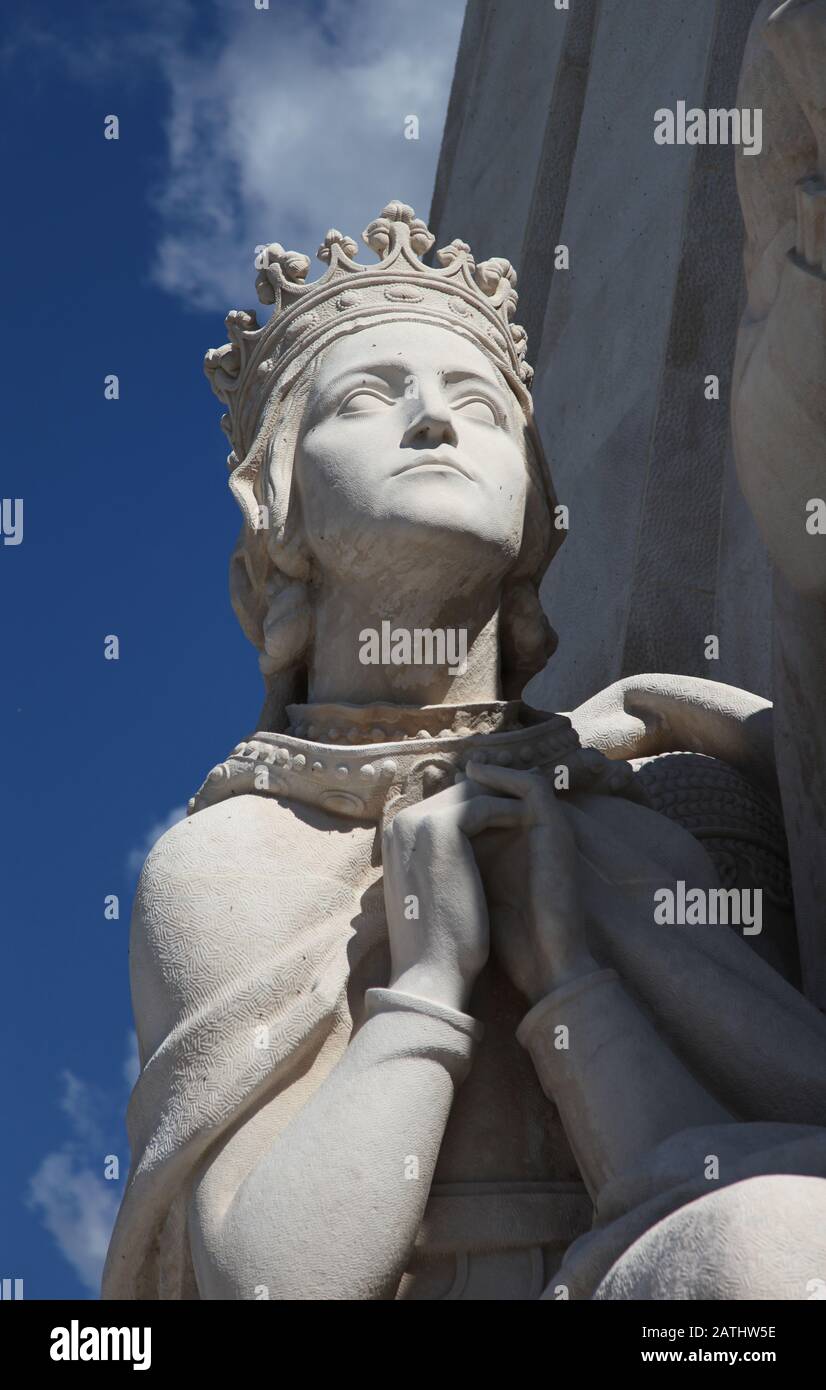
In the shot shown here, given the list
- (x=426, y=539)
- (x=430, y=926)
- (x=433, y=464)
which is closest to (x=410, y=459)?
(x=433, y=464)

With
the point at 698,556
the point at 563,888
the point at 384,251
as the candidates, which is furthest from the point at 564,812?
the point at 698,556

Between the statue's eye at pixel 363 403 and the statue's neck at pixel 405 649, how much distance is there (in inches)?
15.9

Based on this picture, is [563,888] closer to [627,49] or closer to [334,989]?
[334,989]

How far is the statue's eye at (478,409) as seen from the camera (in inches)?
186

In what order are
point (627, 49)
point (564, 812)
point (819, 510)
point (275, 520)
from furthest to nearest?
point (627, 49) < point (275, 520) < point (564, 812) < point (819, 510)

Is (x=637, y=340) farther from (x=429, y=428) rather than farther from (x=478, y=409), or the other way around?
(x=429, y=428)

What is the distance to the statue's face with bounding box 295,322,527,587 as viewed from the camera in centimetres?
442

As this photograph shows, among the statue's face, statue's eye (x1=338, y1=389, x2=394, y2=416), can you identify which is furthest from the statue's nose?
statue's eye (x1=338, y1=389, x2=394, y2=416)

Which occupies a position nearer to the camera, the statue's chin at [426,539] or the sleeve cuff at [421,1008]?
the sleeve cuff at [421,1008]

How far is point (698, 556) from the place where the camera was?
619 centimetres

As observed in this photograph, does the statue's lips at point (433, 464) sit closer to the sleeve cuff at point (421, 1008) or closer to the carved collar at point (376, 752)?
the carved collar at point (376, 752)

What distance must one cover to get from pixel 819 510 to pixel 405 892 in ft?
3.40

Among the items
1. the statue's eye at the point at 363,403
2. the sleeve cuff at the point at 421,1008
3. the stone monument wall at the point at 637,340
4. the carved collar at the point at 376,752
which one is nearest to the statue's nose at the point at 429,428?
the statue's eye at the point at 363,403

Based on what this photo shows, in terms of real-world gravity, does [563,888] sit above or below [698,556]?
below
